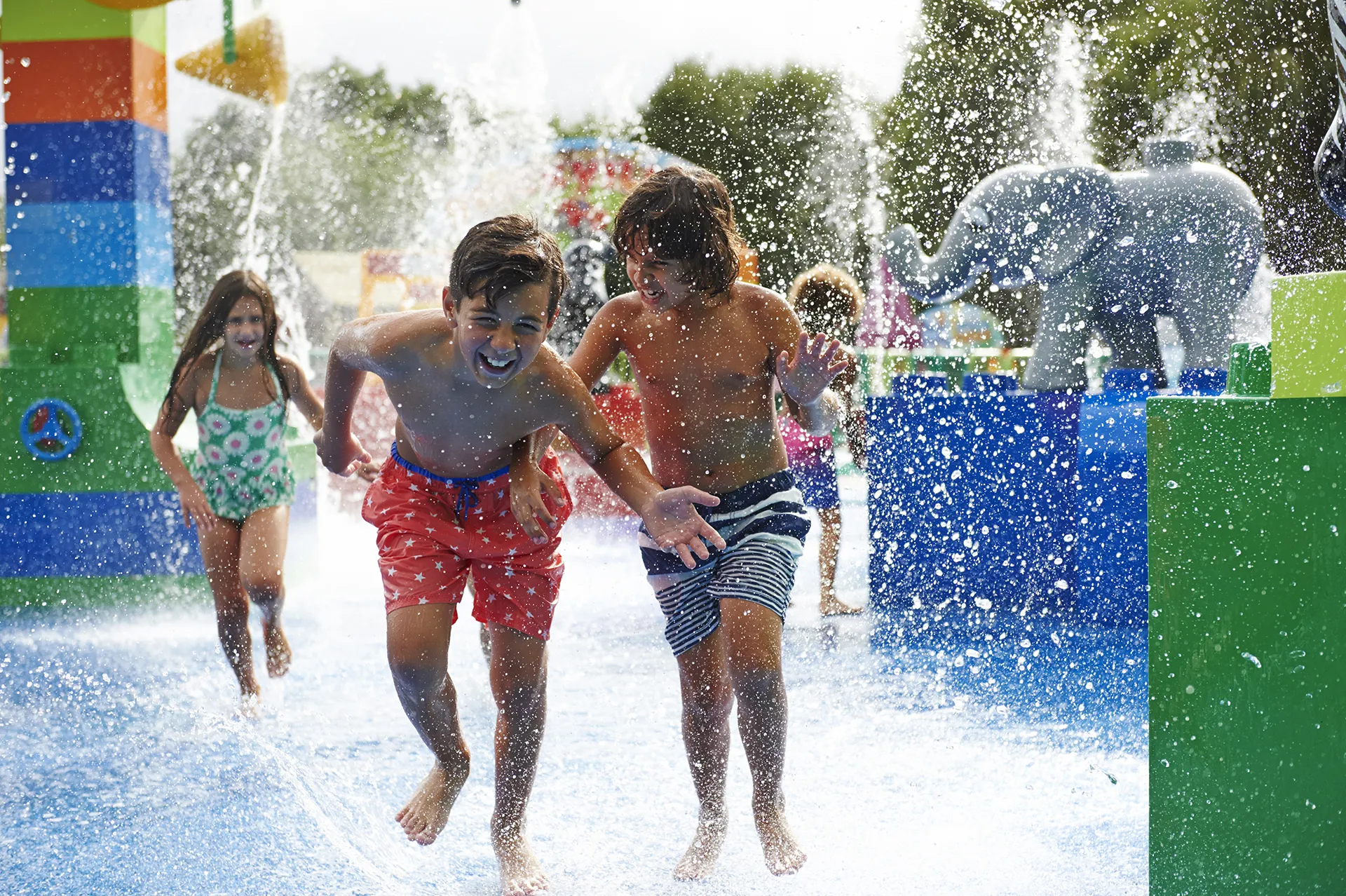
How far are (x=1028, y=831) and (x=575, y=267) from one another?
8.84m

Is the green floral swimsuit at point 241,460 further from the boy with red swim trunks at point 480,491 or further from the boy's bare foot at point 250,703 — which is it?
the boy with red swim trunks at point 480,491

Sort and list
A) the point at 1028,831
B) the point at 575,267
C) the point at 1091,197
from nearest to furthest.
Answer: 1. the point at 1028,831
2. the point at 1091,197
3. the point at 575,267

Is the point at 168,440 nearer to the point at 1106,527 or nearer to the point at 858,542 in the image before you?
the point at 1106,527

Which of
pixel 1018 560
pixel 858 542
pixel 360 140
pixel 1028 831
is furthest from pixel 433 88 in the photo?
pixel 1028 831

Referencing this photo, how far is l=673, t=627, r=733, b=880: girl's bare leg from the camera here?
3.00 metres

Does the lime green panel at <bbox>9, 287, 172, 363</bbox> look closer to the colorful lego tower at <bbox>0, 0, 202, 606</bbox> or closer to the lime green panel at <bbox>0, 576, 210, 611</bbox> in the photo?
the colorful lego tower at <bbox>0, 0, 202, 606</bbox>

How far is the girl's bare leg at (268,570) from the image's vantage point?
433 cm

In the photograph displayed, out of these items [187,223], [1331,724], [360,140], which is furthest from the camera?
[360,140]

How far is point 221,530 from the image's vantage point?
446cm

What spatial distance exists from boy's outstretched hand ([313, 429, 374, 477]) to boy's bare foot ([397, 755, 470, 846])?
2.54 ft

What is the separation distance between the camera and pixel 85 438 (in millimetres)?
6148

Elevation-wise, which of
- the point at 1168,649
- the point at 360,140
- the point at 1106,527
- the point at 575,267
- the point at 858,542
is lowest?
the point at 858,542

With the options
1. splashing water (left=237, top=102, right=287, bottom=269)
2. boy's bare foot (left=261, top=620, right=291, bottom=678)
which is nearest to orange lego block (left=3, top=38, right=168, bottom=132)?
boy's bare foot (left=261, top=620, right=291, bottom=678)

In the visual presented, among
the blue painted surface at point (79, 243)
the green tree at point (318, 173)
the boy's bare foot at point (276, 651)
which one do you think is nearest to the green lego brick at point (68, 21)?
the blue painted surface at point (79, 243)
